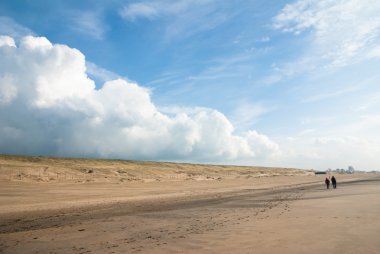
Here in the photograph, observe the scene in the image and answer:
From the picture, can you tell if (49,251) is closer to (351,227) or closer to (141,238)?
(141,238)

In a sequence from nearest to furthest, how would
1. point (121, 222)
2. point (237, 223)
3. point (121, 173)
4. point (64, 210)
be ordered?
point (237, 223) → point (121, 222) → point (64, 210) → point (121, 173)

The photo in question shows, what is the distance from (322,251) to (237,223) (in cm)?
653

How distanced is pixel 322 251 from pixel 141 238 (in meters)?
7.19

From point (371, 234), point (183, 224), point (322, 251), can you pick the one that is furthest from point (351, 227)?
point (183, 224)

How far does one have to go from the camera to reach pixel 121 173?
205 ft

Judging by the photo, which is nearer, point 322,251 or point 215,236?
point 322,251

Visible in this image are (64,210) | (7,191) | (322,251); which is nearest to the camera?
(322,251)

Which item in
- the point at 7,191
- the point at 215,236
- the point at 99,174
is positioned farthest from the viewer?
the point at 99,174

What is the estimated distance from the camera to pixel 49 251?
487 inches

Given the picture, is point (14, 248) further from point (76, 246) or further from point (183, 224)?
point (183, 224)

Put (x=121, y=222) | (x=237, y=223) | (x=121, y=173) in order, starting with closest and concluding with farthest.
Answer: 1. (x=237, y=223)
2. (x=121, y=222)
3. (x=121, y=173)

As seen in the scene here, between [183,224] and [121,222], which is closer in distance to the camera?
[183,224]

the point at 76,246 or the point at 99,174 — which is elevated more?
the point at 99,174

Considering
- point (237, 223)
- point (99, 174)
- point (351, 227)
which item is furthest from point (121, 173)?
point (351, 227)
